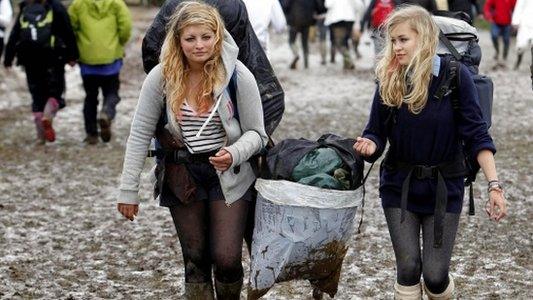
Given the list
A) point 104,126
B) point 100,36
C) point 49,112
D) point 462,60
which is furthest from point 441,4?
point 462,60

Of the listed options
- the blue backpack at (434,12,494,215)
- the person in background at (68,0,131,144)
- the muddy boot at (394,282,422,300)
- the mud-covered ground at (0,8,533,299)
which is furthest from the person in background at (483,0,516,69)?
the muddy boot at (394,282,422,300)

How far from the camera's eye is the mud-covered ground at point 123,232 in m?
6.58

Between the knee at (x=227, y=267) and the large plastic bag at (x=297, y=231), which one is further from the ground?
the large plastic bag at (x=297, y=231)

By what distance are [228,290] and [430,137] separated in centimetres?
115

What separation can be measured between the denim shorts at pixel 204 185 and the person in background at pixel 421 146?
64cm

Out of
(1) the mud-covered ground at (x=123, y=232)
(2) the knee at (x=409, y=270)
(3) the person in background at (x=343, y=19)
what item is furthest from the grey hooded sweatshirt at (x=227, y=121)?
(3) the person in background at (x=343, y=19)

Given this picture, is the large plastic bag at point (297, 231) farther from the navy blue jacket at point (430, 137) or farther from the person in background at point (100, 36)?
the person in background at point (100, 36)

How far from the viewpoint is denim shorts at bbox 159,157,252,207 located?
4.90 metres

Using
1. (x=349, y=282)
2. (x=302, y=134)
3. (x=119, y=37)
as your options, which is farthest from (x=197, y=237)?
(x=302, y=134)

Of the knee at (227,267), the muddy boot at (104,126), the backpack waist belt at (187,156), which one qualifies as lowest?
the muddy boot at (104,126)

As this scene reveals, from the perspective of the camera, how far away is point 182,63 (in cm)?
484

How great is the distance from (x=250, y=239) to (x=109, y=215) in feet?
12.0

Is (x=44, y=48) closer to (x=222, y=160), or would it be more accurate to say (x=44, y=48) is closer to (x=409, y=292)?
(x=222, y=160)

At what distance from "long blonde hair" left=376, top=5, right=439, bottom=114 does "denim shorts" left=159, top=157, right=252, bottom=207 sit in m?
0.80
